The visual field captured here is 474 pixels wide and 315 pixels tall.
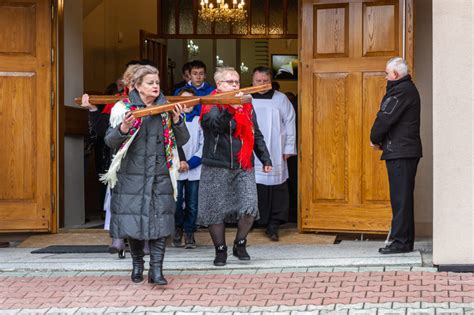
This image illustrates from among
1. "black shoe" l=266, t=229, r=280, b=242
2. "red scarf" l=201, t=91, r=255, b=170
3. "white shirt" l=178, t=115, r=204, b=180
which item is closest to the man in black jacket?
"red scarf" l=201, t=91, r=255, b=170

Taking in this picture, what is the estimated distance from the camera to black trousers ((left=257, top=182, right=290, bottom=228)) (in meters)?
9.69

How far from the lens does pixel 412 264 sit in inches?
311

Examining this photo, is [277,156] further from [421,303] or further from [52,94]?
[421,303]

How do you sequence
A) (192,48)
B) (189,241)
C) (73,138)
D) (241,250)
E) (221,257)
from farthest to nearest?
1. (192,48)
2. (73,138)
3. (189,241)
4. (241,250)
5. (221,257)

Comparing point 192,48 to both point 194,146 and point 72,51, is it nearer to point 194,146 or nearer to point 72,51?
point 72,51

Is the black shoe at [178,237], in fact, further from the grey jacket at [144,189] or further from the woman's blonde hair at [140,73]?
the woman's blonde hair at [140,73]

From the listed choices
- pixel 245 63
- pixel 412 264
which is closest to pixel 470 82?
pixel 412 264

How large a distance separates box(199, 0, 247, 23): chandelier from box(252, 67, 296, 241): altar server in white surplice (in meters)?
5.11

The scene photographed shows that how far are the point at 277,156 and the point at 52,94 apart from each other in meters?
2.38

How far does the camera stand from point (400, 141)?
27.4 ft

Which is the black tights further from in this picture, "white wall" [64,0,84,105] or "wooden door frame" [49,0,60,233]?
"white wall" [64,0,84,105]

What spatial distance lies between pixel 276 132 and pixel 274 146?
0.47 ft

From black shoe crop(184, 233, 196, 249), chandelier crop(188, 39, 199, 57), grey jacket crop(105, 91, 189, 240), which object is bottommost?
black shoe crop(184, 233, 196, 249)

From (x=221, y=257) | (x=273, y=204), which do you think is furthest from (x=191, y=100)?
(x=273, y=204)
